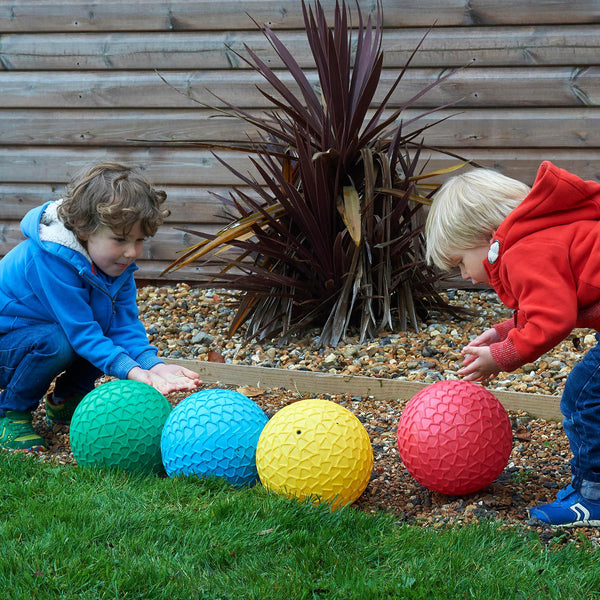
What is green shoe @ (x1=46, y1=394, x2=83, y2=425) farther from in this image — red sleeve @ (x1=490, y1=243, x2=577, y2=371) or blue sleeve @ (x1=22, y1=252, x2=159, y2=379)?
red sleeve @ (x1=490, y1=243, x2=577, y2=371)

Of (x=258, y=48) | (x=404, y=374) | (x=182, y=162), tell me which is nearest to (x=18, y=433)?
(x=404, y=374)

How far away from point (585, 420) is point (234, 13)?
14.5ft

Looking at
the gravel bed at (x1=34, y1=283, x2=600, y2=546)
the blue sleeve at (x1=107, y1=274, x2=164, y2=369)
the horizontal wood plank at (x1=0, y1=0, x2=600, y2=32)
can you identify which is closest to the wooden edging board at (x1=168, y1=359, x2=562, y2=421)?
the gravel bed at (x1=34, y1=283, x2=600, y2=546)

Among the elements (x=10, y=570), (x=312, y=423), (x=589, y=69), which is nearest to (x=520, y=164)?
(x=589, y=69)

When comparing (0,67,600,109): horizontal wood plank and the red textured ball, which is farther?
(0,67,600,109): horizontal wood plank

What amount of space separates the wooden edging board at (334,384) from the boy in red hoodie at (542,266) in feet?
2.61

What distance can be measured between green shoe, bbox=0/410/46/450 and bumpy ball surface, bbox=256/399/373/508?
1292 millimetres

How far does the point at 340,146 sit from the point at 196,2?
7.42 feet

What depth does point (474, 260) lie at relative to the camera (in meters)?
2.61

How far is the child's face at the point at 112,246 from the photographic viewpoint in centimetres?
321

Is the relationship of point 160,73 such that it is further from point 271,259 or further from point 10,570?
point 10,570

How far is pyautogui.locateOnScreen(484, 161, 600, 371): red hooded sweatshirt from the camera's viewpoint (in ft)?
7.45

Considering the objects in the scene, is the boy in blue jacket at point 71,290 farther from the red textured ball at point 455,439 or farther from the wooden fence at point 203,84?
the wooden fence at point 203,84

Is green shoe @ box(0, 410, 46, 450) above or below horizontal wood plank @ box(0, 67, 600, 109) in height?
below
